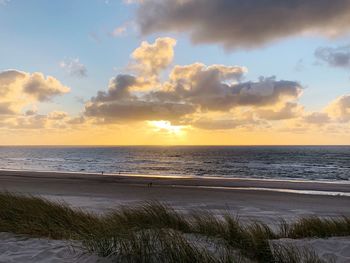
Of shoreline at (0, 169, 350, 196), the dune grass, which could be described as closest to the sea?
shoreline at (0, 169, 350, 196)

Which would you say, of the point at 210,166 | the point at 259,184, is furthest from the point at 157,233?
the point at 210,166

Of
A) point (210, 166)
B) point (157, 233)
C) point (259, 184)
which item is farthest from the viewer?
point (210, 166)

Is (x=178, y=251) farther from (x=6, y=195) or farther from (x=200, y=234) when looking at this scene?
(x=6, y=195)

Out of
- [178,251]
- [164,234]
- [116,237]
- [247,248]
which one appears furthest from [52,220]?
[247,248]

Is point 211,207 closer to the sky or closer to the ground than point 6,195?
closer to the ground

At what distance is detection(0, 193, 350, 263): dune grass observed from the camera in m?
5.26

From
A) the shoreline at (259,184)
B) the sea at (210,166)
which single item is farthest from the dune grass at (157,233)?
the sea at (210,166)

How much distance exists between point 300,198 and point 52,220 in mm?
16886

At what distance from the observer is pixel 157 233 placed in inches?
229

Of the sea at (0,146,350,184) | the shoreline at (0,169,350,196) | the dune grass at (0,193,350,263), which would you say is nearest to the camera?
the dune grass at (0,193,350,263)

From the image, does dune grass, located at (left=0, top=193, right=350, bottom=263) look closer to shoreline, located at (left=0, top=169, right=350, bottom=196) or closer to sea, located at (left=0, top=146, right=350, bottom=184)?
shoreline, located at (left=0, top=169, right=350, bottom=196)

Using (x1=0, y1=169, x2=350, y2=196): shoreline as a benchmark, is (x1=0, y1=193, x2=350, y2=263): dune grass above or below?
above

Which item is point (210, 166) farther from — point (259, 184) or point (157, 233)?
point (157, 233)

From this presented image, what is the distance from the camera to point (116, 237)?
5738mm
